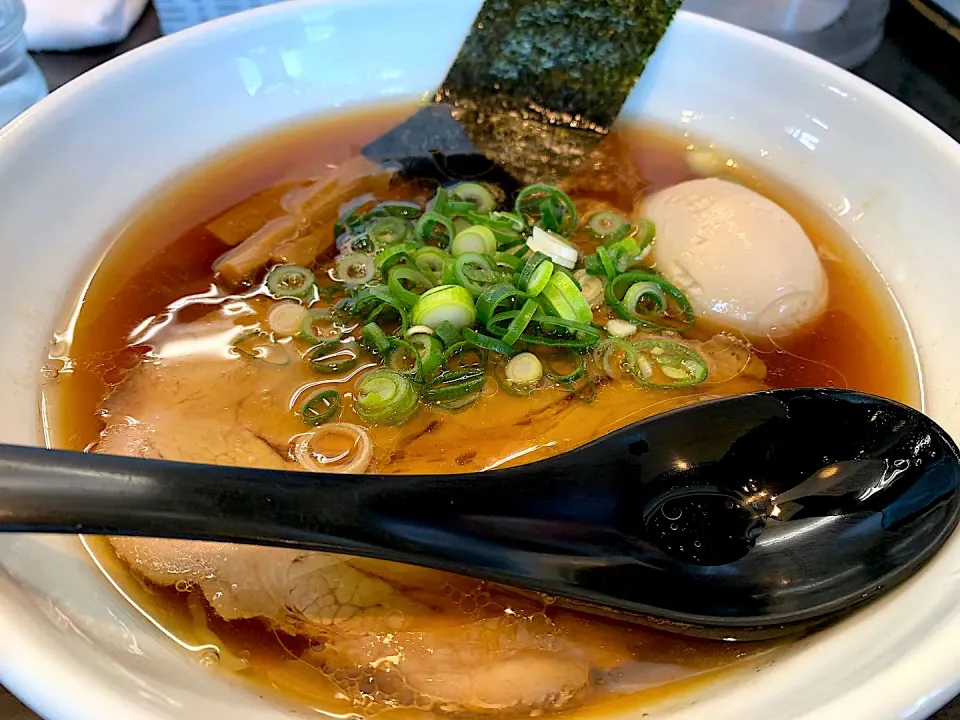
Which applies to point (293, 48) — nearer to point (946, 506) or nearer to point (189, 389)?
point (189, 389)

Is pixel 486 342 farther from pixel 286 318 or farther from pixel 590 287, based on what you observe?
pixel 286 318

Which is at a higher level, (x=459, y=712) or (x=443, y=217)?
(x=443, y=217)

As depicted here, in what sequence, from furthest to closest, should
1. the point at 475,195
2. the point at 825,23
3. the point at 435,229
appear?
the point at 825,23, the point at 475,195, the point at 435,229

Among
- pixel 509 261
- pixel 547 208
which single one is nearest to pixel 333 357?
pixel 509 261

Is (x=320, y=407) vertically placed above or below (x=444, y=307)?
below

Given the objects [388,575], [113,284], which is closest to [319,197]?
[113,284]

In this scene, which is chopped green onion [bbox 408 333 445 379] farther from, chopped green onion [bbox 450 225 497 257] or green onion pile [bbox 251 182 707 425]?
chopped green onion [bbox 450 225 497 257]

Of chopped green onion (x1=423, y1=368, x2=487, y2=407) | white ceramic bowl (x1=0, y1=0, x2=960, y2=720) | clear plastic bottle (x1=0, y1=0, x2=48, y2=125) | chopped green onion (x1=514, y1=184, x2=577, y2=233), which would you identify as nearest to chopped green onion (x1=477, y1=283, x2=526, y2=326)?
chopped green onion (x1=423, y1=368, x2=487, y2=407)
